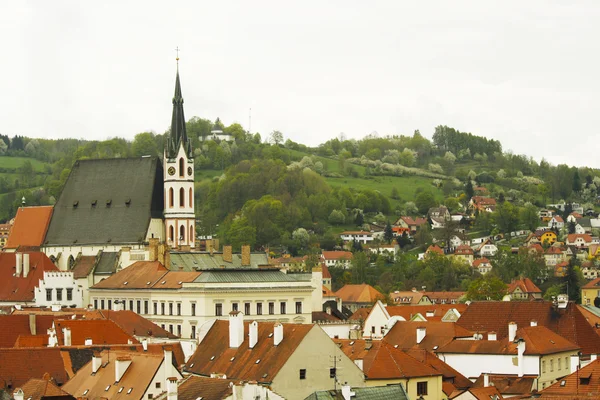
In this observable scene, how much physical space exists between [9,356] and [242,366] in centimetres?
1104

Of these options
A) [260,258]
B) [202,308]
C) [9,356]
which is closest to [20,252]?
[260,258]

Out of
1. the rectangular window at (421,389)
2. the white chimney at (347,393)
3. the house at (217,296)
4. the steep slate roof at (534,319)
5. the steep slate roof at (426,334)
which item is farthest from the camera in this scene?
the house at (217,296)

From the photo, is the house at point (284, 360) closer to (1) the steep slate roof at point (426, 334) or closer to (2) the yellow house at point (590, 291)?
(1) the steep slate roof at point (426, 334)

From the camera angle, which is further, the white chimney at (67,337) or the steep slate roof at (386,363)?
the white chimney at (67,337)

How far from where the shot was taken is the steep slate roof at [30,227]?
454 feet

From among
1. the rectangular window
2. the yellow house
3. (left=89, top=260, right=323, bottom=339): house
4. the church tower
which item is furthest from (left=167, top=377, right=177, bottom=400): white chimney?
the yellow house

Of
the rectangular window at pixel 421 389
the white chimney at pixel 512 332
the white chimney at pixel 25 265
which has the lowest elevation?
the rectangular window at pixel 421 389

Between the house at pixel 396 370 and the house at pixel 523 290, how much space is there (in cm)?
8565

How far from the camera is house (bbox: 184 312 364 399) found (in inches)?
2501

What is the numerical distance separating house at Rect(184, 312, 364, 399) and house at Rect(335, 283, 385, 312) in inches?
3649

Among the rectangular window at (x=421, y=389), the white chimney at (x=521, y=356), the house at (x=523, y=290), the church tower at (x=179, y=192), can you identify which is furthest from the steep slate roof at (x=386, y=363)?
the house at (x=523, y=290)

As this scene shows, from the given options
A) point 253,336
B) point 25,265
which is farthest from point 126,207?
point 253,336

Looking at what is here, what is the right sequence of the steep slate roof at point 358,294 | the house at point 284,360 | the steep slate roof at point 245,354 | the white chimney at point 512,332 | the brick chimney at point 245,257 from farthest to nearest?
the steep slate roof at point 358,294
the brick chimney at point 245,257
the white chimney at point 512,332
the steep slate roof at point 245,354
the house at point 284,360

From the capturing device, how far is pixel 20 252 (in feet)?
422
